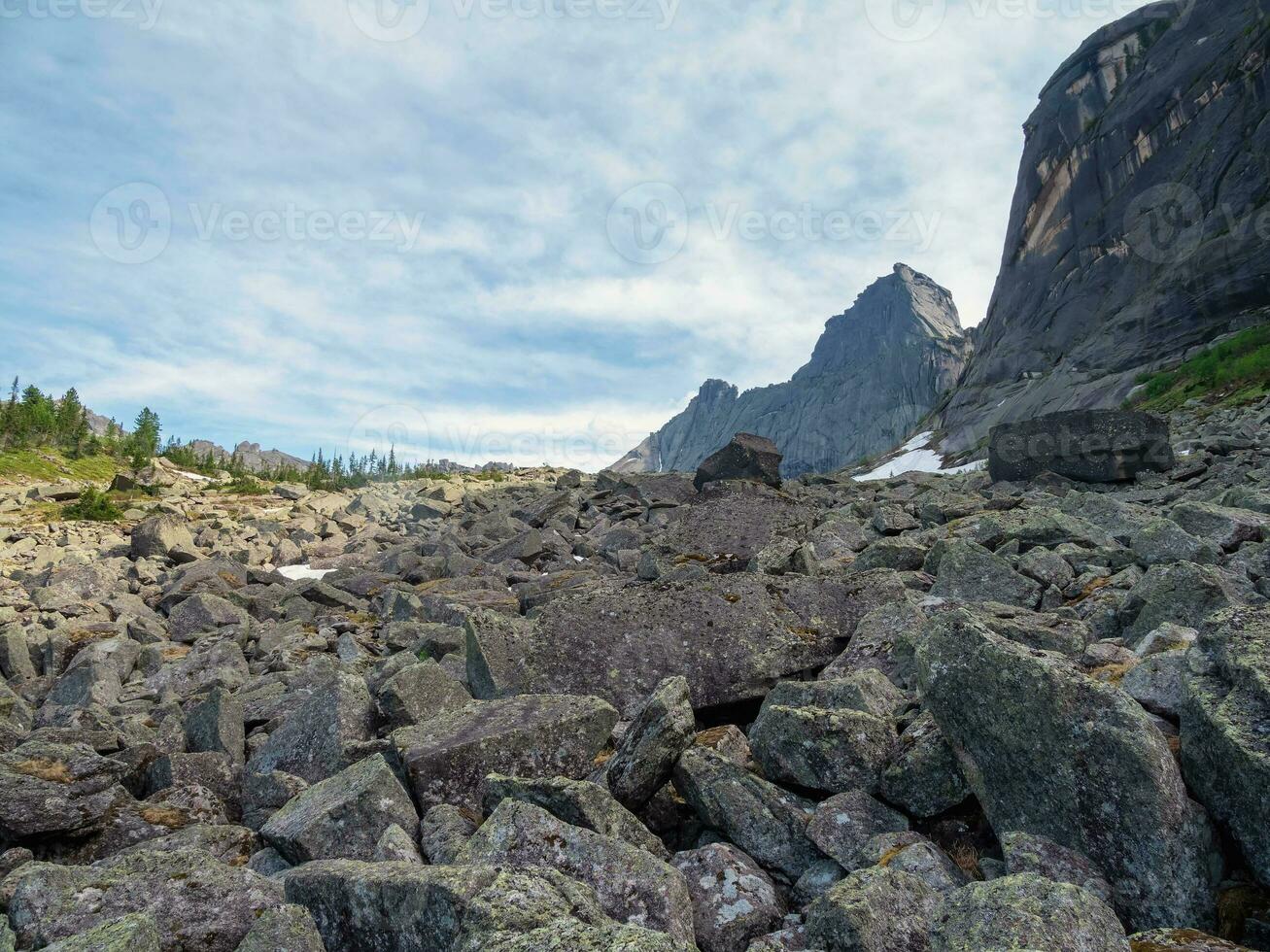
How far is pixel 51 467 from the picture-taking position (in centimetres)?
5612

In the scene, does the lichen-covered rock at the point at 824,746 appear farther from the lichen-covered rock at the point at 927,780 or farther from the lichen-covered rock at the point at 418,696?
the lichen-covered rock at the point at 418,696

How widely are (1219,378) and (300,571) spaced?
54835 mm

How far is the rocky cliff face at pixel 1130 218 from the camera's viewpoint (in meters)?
70.2

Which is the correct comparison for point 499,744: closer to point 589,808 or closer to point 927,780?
point 589,808

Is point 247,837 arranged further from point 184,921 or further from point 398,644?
point 398,644

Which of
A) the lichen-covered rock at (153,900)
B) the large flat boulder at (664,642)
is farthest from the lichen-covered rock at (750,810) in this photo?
the lichen-covered rock at (153,900)

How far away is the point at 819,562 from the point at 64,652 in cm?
1211

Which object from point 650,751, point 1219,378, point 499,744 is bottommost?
point 499,744

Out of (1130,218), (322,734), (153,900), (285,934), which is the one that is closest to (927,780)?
(285,934)

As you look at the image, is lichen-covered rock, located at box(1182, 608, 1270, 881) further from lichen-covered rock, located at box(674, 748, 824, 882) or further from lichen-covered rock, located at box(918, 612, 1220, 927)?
lichen-covered rock, located at box(674, 748, 824, 882)

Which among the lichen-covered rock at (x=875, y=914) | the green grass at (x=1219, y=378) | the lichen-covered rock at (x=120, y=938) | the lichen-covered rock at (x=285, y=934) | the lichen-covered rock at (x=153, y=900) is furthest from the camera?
the green grass at (x=1219, y=378)

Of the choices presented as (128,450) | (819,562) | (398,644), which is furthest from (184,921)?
(128,450)

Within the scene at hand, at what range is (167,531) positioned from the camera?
67.1 ft

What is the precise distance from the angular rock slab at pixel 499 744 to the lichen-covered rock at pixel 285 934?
1.34 m
